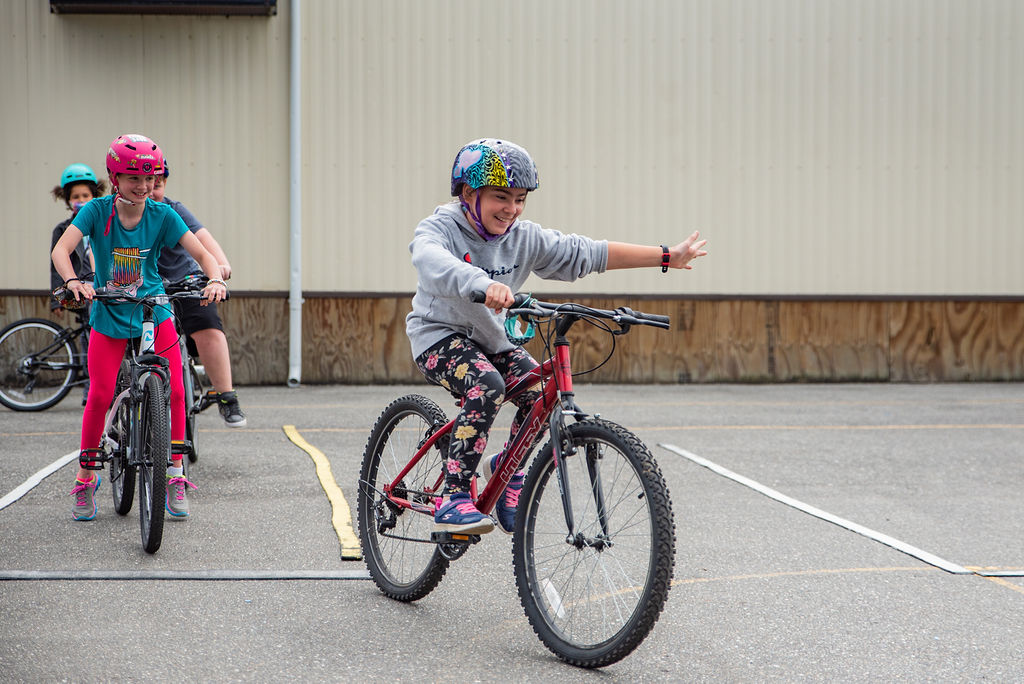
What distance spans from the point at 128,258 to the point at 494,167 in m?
2.43

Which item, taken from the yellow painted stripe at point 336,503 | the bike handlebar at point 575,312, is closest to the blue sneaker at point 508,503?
the bike handlebar at point 575,312

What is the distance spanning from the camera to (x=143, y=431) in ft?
18.0

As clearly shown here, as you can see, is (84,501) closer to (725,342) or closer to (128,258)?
(128,258)

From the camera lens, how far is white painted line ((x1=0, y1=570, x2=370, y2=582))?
192 inches

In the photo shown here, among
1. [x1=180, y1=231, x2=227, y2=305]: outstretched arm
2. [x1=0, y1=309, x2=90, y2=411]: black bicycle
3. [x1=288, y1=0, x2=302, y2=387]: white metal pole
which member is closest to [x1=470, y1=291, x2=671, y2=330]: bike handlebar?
[x1=180, y1=231, x2=227, y2=305]: outstretched arm

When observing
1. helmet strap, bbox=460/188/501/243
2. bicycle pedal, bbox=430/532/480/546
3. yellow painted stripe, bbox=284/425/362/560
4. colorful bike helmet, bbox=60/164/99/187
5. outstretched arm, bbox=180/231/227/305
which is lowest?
yellow painted stripe, bbox=284/425/362/560

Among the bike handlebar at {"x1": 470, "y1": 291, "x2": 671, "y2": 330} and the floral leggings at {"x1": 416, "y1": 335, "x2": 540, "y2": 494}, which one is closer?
the bike handlebar at {"x1": 470, "y1": 291, "x2": 671, "y2": 330}

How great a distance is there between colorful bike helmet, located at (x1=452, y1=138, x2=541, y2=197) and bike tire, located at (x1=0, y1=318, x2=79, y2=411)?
7.48 m

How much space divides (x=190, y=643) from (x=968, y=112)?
1229 centimetres

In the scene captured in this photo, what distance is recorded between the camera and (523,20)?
1340 cm

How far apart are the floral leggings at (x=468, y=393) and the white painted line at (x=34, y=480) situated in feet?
10.3

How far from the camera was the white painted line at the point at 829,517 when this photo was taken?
17.7ft

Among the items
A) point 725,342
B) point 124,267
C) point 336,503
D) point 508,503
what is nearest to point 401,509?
point 508,503

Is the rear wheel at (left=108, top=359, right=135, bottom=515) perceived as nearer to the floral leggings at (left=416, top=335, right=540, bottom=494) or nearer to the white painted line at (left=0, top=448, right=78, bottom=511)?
the white painted line at (left=0, top=448, right=78, bottom=511)
